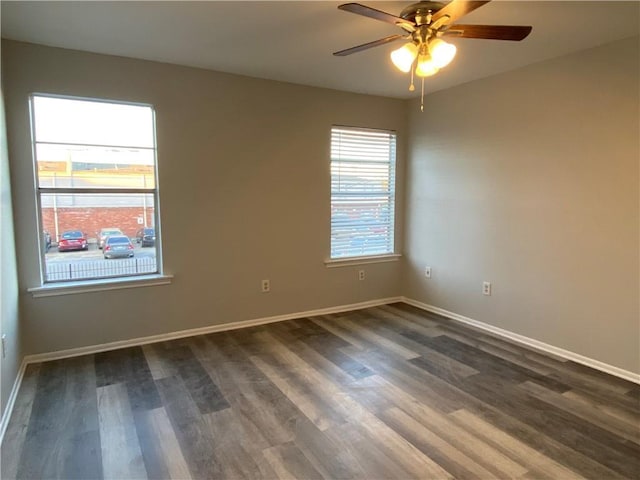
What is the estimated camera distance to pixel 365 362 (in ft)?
10.6

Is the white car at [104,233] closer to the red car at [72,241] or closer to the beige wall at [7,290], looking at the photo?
the red car at [72,241]

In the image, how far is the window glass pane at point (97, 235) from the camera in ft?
10.6

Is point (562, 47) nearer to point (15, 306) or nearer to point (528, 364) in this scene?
point (528, 364)

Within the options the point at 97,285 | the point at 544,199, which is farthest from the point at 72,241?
the point at 544,199

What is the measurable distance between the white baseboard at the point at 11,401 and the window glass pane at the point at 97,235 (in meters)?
0.69

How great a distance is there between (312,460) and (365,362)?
4.14 ft

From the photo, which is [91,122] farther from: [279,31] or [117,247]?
[279,31]

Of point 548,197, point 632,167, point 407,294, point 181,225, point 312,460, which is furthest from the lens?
point 407,294

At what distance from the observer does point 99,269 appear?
3.45 metres

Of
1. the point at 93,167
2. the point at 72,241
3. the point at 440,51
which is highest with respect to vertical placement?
the point at 440,51

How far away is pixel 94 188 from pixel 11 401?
1.64m

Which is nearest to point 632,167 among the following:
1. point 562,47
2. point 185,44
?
point 562,47

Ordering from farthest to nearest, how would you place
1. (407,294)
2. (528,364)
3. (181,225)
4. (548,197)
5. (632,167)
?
(407,294) < (181,225) < (548,197) < (528,364) < (632,167)

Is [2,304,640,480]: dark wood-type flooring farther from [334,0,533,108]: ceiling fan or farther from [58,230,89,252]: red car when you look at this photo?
[334,0,533,108]: ceiling fan
